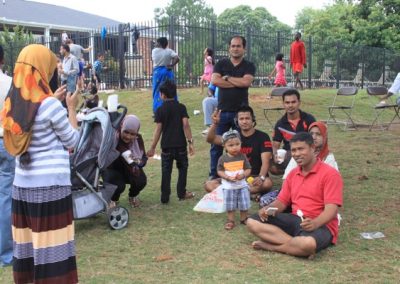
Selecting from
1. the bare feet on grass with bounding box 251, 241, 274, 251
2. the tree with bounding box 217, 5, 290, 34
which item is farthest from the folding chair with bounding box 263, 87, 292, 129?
the tree with bounding box 217, 5, 290, 34

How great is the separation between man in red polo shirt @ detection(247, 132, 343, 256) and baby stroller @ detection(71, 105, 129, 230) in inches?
63.0

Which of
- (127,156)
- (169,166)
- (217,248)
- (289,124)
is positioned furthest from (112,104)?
(289,124)

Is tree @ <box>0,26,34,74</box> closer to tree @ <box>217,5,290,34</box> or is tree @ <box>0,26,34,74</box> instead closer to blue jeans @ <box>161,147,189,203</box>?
blue jeans @ <box>161,147,189,203</box>

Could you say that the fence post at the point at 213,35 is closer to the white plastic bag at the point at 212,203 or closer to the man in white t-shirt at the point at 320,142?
the white plastic bag at the point at 212,203

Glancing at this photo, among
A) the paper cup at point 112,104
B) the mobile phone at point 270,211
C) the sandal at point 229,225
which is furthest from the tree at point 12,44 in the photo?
the mobile phone at point 270,211

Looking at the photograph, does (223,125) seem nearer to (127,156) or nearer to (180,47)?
(127,156)

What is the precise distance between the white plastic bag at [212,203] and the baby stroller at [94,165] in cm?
101

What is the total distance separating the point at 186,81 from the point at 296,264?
14773mm

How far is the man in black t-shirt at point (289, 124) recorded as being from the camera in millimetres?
6277

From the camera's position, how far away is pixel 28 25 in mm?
33031

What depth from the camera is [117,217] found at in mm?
5402

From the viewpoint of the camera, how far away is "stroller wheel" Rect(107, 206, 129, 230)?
5340 mm

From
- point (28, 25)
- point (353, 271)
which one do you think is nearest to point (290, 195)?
point (353, 271)

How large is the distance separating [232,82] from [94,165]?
237cm
